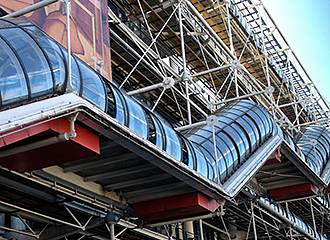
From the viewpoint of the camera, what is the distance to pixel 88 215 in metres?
12.2

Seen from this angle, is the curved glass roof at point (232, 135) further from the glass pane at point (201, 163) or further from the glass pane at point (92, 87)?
the glass pane at point (92, 87)

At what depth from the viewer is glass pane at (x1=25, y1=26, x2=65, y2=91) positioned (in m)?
8.19

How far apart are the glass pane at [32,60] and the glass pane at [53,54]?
0.10 metres

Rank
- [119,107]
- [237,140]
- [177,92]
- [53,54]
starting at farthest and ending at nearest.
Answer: [177,92]
[237,140]
[119,107]
[53,54]

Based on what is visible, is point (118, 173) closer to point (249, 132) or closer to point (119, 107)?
point (119, 107)

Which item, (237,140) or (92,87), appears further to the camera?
(237,140)

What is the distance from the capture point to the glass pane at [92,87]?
8961 millimetres

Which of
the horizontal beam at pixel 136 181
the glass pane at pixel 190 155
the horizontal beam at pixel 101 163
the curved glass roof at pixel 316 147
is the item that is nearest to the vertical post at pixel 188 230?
the curved glass roof at pixel 316 147

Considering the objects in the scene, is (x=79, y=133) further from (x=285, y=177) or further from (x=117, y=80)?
(x=285, y=177)

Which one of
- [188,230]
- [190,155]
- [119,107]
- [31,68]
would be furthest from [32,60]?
[188,230]

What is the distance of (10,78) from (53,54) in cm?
103

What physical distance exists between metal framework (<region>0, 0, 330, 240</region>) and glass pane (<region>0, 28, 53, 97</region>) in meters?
0.89

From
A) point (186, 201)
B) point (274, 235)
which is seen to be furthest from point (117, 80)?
point (274, 235)

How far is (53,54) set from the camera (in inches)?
332
